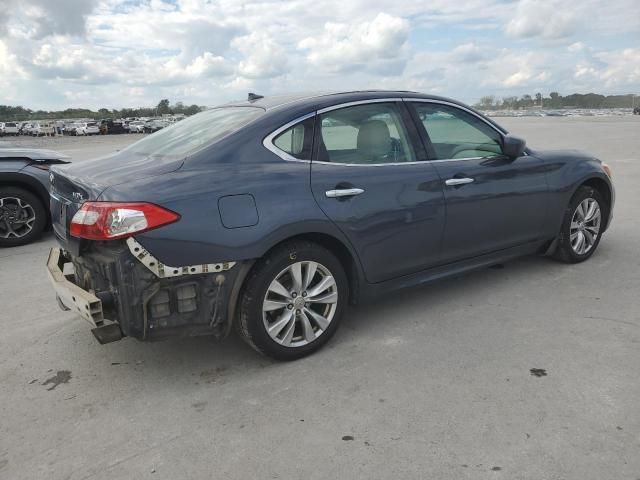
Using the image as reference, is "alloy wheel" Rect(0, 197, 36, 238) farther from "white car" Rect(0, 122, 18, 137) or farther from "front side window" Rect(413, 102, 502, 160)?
"white car" Rect(0, 122, 18, 137)

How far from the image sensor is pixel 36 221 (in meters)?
6.79

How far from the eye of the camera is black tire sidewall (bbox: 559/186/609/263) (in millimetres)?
4930

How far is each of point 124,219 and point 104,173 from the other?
59 centimetres

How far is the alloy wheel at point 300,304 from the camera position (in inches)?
130

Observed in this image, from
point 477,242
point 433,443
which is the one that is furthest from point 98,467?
point 477,242

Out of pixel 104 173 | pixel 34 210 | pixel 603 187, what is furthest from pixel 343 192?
pixel 34 210

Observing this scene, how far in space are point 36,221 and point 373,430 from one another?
569cm

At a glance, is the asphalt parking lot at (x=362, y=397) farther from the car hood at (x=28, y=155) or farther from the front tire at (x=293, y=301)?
the car hood at (x=28, y=155)

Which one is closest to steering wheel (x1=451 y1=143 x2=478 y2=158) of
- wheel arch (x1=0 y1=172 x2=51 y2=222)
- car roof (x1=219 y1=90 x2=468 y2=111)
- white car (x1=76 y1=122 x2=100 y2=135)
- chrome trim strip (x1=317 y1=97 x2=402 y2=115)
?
car roof (x1=219 y1=90 x2=468 y2=111)

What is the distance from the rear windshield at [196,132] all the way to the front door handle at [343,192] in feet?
2.23

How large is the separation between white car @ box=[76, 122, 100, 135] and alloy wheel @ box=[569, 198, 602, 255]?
182 ft

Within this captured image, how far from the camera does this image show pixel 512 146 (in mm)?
4316

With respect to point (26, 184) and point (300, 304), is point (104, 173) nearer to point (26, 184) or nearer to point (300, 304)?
point (300, 304)

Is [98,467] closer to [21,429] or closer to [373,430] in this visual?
[21,429]
